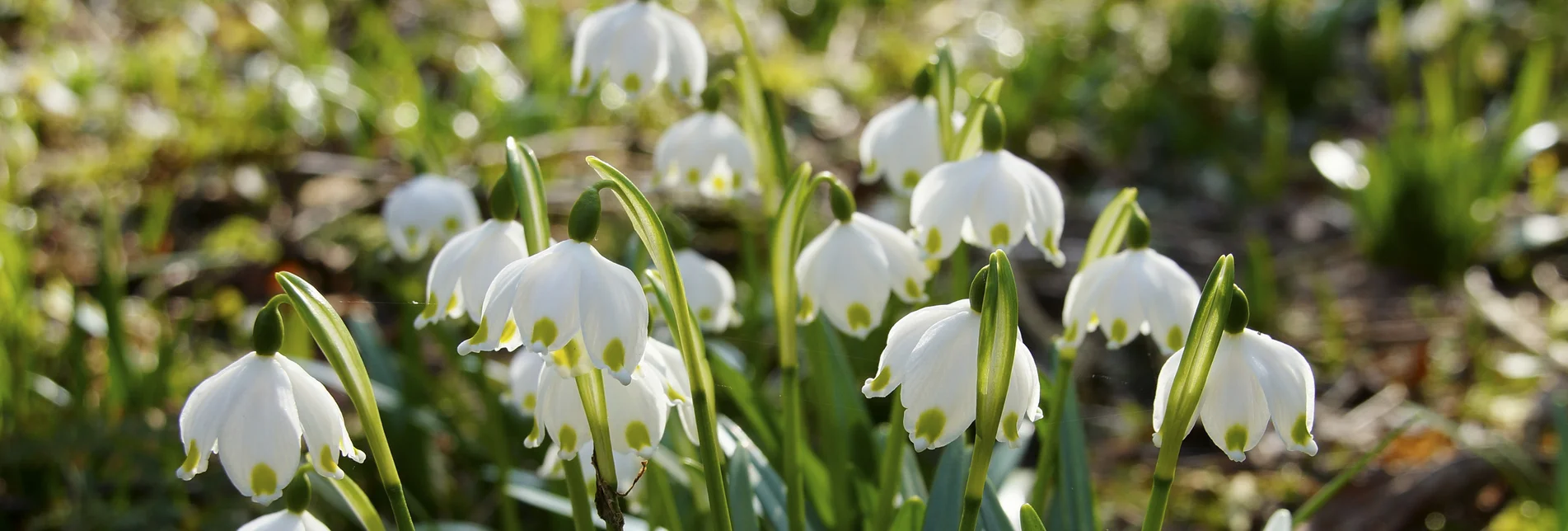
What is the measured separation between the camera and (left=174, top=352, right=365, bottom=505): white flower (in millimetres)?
856

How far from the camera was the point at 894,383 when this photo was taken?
0.94 meters

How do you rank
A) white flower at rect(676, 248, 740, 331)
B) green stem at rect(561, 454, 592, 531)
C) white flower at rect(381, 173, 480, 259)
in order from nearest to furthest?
green stem at rect(561, 454, 592, 531) → white flower at rect(676, 248, 740, 331) → white flower at rect(381, 173, 480, 259)

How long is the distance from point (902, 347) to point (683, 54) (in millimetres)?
632

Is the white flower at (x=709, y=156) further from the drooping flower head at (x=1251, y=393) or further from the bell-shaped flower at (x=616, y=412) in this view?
the drooping flower head at (x=1251, y=393)

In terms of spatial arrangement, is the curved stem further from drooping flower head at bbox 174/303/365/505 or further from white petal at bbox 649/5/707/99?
white petal at bbox 649/5/707/99

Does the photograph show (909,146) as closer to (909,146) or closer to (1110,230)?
(909,146)

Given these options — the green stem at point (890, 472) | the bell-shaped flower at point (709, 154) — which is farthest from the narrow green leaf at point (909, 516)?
the bell-shaped flower at point (709, 154)

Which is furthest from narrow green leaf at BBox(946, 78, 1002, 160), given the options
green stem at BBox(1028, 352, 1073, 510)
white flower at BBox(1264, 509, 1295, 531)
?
white flower at BBox(1264, 509, 1295, 531)

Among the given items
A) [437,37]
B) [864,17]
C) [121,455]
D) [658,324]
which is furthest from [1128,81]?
[121,455]

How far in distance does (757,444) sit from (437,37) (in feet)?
9.87

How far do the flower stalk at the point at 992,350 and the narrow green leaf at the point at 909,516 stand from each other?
8.6 inches

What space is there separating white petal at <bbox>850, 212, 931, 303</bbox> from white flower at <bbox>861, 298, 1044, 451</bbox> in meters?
0.25

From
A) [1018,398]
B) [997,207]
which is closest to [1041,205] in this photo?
[997,207]

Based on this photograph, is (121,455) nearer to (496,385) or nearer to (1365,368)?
(496,385)
